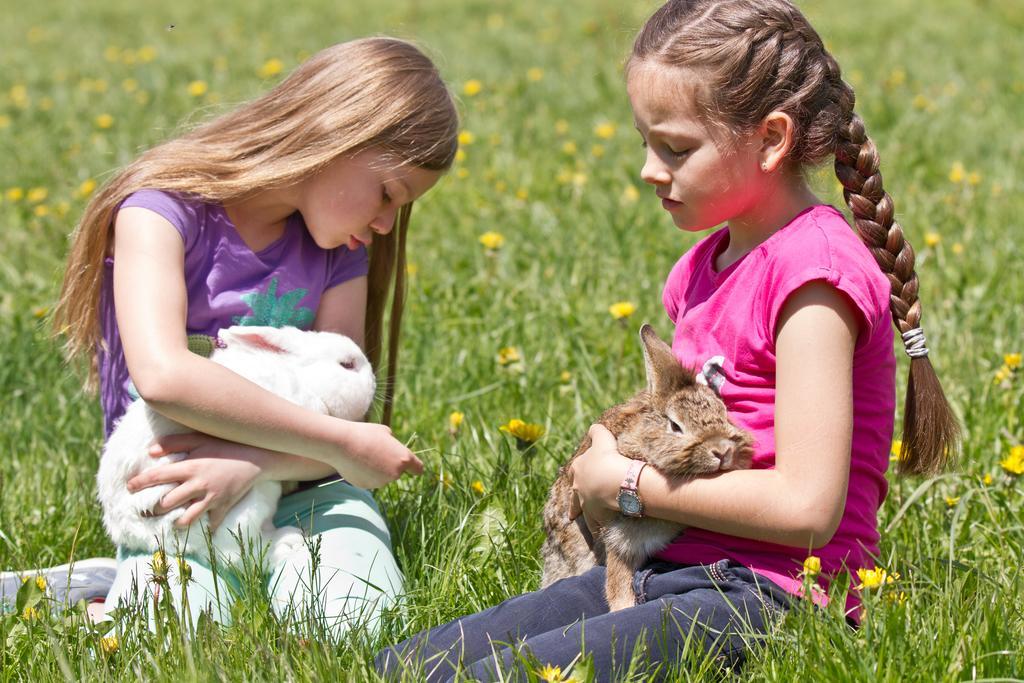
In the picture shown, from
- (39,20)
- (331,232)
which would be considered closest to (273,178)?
(331,232)

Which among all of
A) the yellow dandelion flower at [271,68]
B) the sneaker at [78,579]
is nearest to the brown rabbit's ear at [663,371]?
the sneaker at [78,579]

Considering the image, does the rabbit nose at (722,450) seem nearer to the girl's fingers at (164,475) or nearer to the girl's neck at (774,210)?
the girl's neck at (774,210)

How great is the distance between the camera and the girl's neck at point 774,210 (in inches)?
99.5

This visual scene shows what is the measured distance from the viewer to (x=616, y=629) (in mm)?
2311

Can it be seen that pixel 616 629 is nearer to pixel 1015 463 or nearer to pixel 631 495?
pixel 631 495

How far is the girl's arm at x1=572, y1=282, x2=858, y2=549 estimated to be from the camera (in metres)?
2.25

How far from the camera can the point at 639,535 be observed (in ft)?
8.18

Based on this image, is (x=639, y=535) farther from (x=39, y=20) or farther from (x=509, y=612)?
(x=39, y=20)

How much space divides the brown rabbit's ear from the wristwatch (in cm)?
17

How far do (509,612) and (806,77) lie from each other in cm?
133

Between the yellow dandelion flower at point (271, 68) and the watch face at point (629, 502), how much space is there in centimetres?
512

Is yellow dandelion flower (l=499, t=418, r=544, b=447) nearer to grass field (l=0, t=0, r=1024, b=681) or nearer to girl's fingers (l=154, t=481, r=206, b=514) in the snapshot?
grass field (l=0, t=0, r=1024, b=681)

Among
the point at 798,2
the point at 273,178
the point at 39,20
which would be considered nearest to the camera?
the point at 798,2

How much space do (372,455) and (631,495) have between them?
0.76m
